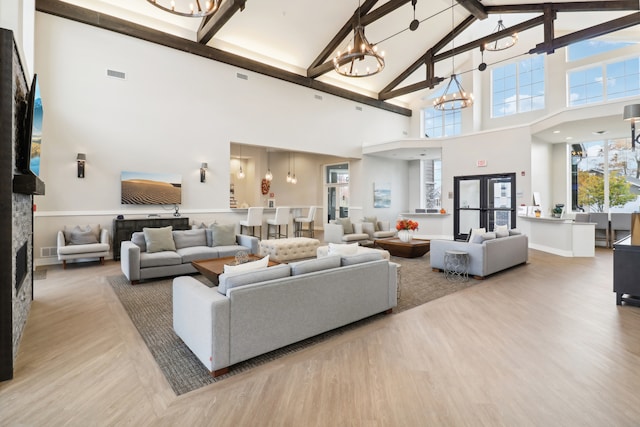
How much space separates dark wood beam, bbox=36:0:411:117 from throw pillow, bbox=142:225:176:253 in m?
4.70

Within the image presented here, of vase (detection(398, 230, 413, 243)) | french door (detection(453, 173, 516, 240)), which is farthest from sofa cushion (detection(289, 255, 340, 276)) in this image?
french door (detection(453, 173, 516, 240))

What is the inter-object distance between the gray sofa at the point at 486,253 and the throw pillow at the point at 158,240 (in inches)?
189

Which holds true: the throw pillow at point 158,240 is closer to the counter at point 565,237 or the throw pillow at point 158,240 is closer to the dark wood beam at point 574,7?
the counter at point 565,237

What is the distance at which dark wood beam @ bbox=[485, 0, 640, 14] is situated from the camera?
6797mm

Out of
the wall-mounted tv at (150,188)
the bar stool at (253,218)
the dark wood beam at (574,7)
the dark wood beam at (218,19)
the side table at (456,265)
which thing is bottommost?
the side table at (456,265)

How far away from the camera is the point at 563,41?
7.90 metres

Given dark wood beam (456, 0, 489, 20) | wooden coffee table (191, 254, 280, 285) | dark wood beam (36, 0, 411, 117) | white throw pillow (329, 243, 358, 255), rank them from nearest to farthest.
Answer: wooden coffee table (191, 254, 280, 285)
white throw pillow (329, 243, 358, 255)
dark wood beam (36, 0, 411, 117)
dark wood beam (456, 0, 489, 20)

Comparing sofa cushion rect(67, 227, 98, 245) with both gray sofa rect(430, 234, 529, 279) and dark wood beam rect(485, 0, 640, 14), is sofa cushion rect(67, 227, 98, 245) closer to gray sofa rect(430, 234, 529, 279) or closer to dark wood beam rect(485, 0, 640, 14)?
gray sofa rect(430, 234, 529, 279)

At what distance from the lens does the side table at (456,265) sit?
5.46 meters

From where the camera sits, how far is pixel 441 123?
12.8 m

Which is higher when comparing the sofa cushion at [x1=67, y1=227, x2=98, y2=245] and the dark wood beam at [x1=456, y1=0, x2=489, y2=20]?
the dark wood beam at [x1=456, y1=0, x2=489, y2=20]

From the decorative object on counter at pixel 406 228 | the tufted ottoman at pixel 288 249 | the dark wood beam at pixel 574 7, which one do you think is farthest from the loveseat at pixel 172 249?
the dark wood beam at pixel 574 7

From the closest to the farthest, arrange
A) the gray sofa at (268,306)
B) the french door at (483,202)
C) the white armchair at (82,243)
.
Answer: the gray sofa at (268,306)
the white armchair at (82,243)
the french door at (483,202)

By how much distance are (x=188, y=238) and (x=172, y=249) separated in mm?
503
